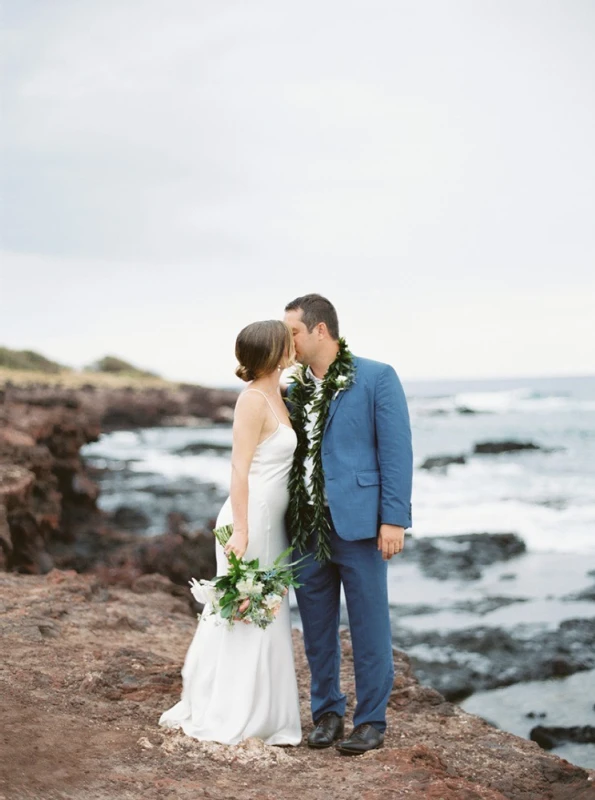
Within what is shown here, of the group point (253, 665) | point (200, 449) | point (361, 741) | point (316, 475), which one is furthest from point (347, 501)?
point (200, 449)

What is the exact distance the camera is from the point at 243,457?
4.05 m

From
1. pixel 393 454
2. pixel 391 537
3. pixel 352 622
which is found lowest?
pixel 352 622

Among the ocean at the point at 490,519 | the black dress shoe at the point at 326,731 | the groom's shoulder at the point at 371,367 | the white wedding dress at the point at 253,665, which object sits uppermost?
the groom's shoulder at the point at 371,367

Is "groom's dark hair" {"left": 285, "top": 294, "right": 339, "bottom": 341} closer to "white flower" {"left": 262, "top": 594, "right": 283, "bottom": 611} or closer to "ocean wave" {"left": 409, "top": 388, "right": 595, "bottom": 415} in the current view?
"white flower" {"left": 262, "top": 594, "right": 283, "bottom": 611}

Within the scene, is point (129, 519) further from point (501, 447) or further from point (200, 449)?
point (501, 447)

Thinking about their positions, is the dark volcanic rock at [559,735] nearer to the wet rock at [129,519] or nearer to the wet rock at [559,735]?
the wet rock at [559,735]

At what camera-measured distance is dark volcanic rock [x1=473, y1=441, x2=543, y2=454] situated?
34.1 m

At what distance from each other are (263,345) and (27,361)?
53.7 m

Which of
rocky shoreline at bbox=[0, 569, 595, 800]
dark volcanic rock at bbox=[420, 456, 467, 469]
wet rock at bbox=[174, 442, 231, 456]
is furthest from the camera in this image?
wet rock at bbox=[174, 442, 231, 456]

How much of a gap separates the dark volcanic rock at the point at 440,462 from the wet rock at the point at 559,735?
21.1m

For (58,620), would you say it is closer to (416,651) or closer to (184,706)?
(184,706)

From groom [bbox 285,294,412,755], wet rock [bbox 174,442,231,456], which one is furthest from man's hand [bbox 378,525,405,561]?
wet rock [bbox 174,442,231,456]

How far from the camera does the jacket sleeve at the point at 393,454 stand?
4133 mm

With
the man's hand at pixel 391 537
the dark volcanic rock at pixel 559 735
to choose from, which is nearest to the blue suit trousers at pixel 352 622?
the man's hand at pixel 391 537
